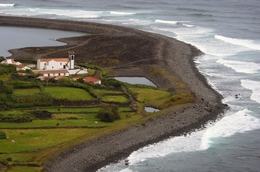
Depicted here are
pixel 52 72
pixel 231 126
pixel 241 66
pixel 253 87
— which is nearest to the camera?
pixel 231 126

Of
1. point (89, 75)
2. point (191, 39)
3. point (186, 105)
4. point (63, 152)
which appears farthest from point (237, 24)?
point (63, 152)

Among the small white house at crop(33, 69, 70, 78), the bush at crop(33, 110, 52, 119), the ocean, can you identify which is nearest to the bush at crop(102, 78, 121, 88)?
the small white house at crop(33, 69, 70, 78)

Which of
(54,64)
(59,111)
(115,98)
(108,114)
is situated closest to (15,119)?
(59,111)

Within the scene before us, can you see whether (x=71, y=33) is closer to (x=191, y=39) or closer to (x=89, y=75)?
(x=191, y=39)

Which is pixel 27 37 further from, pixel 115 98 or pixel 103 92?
pixel 115 98

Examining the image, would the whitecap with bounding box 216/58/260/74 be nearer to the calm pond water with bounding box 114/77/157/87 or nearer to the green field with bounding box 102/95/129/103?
the calm pond water with bounding box 114/77/157/87

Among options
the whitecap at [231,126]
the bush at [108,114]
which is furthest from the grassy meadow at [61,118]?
the whitecap at [231,126]

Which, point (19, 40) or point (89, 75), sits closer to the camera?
point (89, 75)
